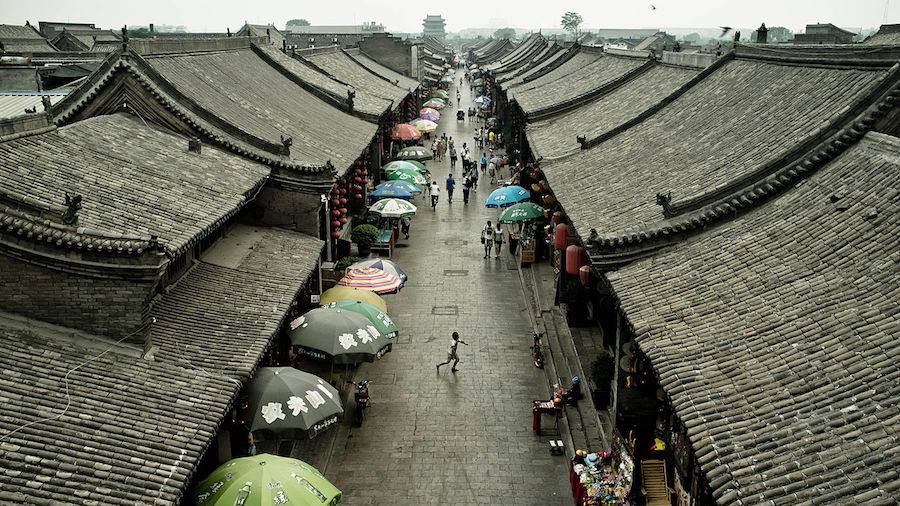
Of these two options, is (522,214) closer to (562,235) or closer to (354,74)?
(562,235)

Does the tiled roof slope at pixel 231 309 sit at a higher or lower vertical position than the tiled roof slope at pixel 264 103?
Answer: lower

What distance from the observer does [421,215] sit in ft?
145

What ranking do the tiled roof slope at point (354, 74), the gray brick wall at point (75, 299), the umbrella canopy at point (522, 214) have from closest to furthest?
the gray brick wall at point (75, 299), the umbrella canopy at point (522, 214), the tiled roof slope at point (354, 74)

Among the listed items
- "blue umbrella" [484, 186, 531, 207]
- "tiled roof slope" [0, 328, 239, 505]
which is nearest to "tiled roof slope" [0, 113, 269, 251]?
"tiled roof slope" [0, 328, 239, 505]

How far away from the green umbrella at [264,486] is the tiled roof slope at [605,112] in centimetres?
1901

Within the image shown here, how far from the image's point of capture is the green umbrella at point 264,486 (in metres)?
13.1

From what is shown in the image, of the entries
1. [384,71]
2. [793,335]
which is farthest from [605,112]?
[384,71]

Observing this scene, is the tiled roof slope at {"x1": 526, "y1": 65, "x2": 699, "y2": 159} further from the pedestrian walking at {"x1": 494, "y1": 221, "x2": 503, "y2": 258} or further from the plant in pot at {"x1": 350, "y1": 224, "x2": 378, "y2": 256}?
the plant in pot at {"x1": 350, "y1": 224, "x2": 378, "y2": 256}

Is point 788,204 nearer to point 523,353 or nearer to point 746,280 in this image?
point 746,280

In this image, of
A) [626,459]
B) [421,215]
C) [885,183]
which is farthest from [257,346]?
[421,215]

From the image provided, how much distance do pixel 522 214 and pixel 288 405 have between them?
701 inches

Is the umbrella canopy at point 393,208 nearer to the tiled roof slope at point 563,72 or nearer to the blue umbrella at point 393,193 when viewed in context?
the blue umbrella at point 393,193

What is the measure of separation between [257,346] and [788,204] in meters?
11.0

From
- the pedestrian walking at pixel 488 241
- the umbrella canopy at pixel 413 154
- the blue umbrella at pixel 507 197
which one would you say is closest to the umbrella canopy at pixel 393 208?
the blue umbrella at pixel 507 197
